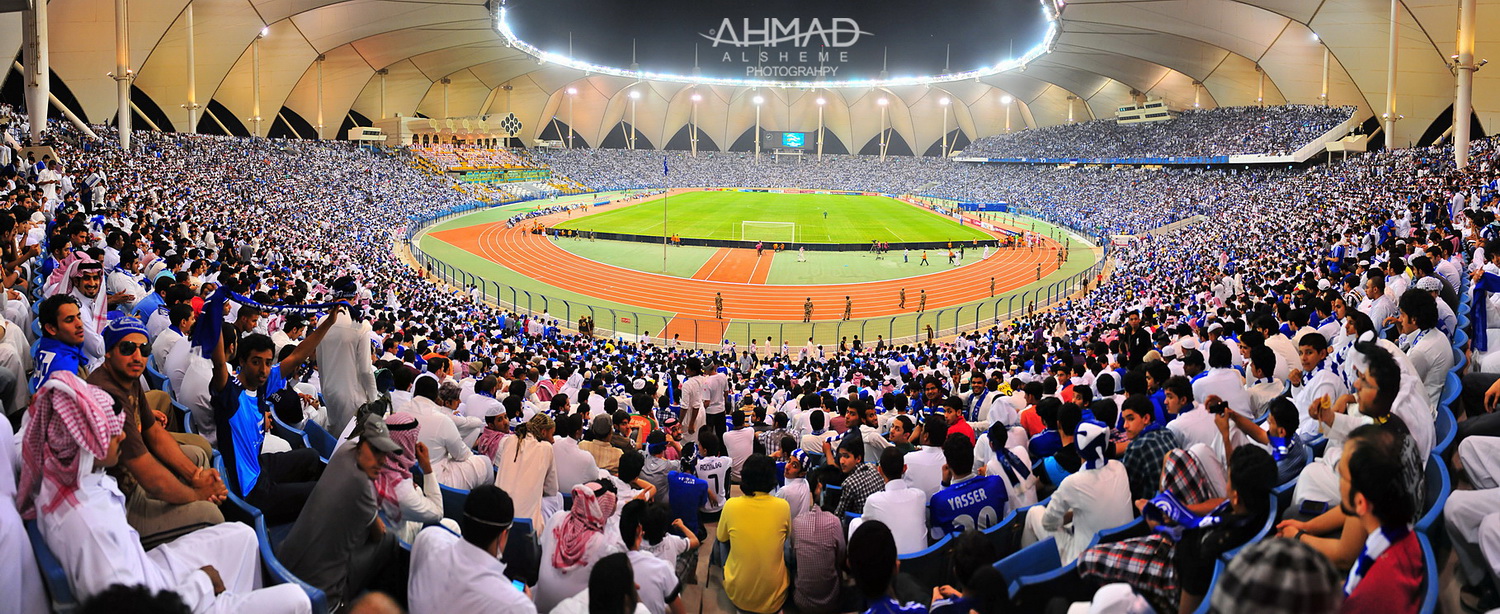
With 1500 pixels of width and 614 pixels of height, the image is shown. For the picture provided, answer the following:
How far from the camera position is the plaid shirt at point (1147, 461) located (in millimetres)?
5648

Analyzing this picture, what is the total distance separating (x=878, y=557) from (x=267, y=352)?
5075 mm

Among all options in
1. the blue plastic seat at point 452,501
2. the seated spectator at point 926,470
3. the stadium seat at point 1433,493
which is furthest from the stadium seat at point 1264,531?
the blue plastic seat at point 452,501

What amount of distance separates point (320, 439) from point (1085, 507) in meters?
6.55

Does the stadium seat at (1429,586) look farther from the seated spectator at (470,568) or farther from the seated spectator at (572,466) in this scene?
the seated spectator at (572,466)

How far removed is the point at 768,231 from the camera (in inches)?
2360

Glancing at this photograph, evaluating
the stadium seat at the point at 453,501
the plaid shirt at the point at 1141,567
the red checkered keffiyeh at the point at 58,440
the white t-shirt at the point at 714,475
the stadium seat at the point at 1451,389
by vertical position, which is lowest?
the white t-shirt at the point at 714,475

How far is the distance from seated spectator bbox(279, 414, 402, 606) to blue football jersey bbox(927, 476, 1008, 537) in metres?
3.77

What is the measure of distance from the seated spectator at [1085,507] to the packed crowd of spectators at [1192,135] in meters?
58.8

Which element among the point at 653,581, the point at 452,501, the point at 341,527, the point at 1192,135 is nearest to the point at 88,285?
the point at 452,501

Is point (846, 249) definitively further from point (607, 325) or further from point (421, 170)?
point (421, 170)

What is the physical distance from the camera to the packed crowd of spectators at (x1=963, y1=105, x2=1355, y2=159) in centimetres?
5547

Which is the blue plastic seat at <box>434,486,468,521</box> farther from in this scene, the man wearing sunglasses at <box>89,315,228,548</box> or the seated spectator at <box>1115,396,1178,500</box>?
the seated spectator at <box>1115,396,1178,500</box>

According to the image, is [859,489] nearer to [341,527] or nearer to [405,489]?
[405,489]

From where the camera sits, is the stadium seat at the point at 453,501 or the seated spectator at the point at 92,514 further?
the stadium seat at the point at 453,501
